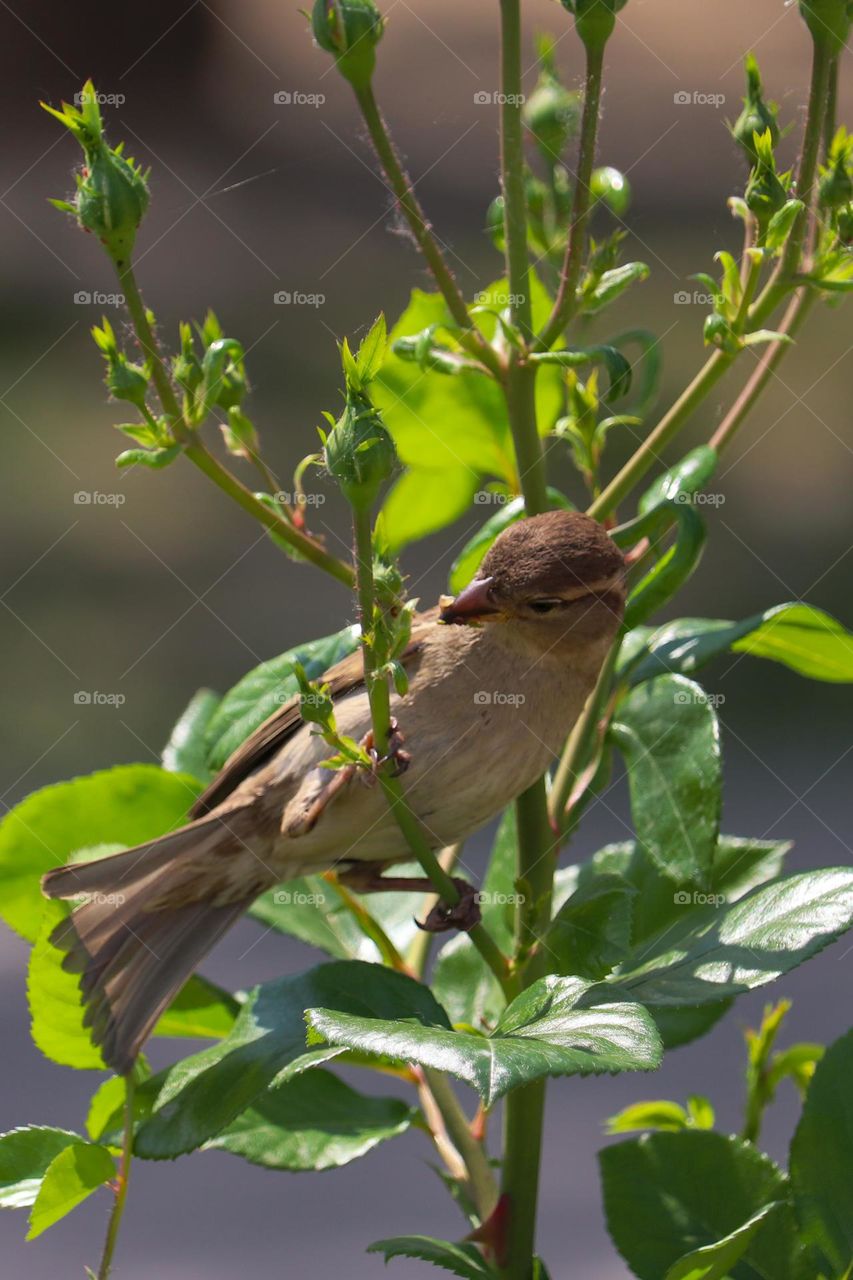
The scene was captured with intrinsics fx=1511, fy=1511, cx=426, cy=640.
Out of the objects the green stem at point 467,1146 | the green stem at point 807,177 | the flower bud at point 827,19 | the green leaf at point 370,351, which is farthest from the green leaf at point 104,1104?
the flower bud at point 827,19

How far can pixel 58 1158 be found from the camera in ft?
2.73

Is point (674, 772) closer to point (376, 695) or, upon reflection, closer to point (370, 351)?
point (376, 695)

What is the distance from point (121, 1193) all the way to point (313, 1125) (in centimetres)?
15

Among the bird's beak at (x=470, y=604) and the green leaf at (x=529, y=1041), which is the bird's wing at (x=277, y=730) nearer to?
the bird's beak at (x=470, y=604)

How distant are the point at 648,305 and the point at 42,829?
3.41 meters

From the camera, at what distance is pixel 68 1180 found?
0.84 metres

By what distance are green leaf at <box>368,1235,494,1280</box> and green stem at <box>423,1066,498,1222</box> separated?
68 millimetres

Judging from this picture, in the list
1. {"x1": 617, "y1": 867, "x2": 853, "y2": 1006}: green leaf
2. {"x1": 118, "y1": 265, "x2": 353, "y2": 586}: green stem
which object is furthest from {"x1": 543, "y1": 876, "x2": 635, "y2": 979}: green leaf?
{"x1": 118, "y1": 265, "x2": 353, "y2": 586}: green stem

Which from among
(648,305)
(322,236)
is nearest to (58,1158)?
(648,305)

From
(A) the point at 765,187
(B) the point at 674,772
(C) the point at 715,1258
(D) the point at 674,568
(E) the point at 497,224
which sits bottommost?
(C) the point at 715,1258

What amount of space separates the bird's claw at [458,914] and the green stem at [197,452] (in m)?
0.23

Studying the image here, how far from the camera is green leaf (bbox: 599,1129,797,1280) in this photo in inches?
34.2
